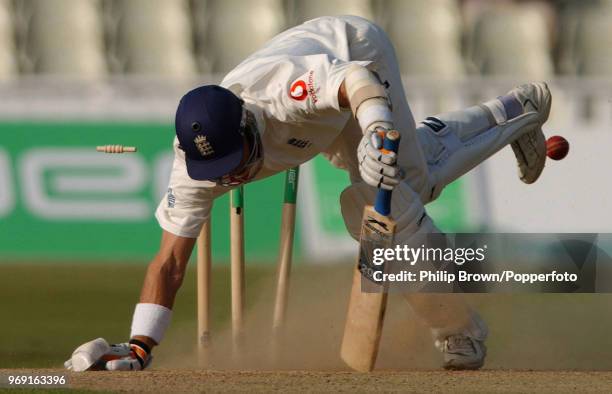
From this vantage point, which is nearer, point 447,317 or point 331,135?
point 331,135

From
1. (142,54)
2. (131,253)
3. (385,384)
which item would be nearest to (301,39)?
(385,384)

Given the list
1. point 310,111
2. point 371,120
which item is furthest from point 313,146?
point 371,120

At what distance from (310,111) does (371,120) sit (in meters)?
0.60

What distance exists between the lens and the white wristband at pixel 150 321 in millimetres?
6719

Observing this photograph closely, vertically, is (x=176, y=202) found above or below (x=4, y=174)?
above

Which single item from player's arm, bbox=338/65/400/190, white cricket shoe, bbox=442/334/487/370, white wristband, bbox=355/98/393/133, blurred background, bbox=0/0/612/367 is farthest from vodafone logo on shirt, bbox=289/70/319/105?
blurred background, bbox=0/0/612/367

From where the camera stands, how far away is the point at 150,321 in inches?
265

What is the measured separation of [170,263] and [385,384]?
54.1 inches

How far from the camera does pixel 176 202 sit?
6848 mm

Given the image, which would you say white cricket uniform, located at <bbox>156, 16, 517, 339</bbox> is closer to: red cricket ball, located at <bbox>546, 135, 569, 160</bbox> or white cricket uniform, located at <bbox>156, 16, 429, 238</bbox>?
white cricket uniform, located at <bbox>156, 16, 429, 238</bbox>

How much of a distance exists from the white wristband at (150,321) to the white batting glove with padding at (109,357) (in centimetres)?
6

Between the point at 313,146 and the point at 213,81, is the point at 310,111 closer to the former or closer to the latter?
the point at 313,146

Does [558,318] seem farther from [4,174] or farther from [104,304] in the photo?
[4,174]

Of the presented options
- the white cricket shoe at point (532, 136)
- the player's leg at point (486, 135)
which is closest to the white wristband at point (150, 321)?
the player's leg at point (486, 135)
